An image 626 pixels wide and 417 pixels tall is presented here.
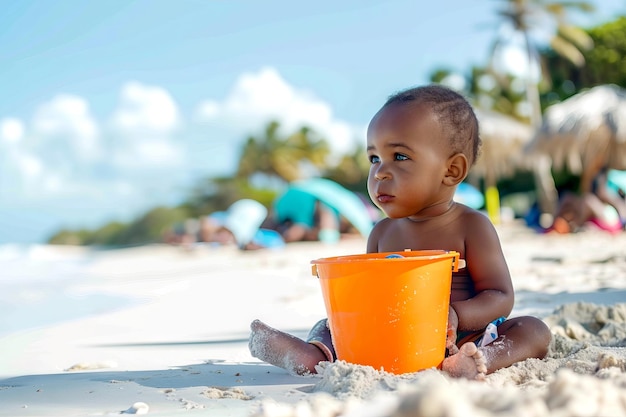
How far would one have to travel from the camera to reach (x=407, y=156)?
2094mm

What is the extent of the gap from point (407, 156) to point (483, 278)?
43 centimetres

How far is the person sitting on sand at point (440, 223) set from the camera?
2.00m

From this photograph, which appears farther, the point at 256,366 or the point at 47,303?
the point at 47,303

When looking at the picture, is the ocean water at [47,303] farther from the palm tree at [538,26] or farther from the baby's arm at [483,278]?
the palm tree at [538,26]

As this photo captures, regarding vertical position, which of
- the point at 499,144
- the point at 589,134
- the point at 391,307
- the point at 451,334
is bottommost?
the point at 451,334

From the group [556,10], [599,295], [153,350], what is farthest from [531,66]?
[153,350]

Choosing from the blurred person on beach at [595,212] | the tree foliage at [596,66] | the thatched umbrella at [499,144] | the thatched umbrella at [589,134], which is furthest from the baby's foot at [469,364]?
the tree foliage at [596,66]

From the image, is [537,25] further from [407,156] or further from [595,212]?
[407,156]

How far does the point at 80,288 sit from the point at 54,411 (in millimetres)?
5439

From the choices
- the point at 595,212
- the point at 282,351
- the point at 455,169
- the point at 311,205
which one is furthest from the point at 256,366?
the point at 311,205

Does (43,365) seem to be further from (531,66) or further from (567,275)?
(531,66)

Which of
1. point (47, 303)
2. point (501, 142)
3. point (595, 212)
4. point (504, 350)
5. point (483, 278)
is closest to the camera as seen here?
point (504, 350)

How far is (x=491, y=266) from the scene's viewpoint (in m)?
2.07

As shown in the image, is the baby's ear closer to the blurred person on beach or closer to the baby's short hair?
the baby's short hair
